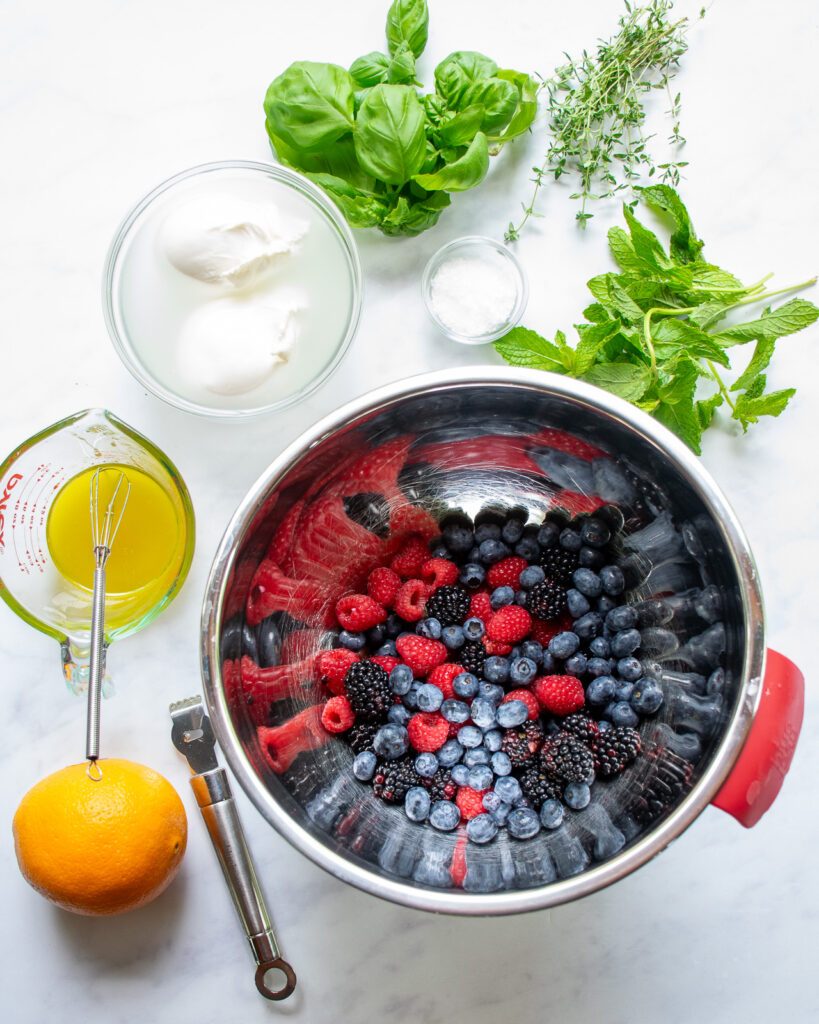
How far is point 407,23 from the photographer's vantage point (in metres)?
1.32

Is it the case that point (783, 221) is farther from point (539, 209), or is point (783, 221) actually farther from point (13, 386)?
point (13, 386)

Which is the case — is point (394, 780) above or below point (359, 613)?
below

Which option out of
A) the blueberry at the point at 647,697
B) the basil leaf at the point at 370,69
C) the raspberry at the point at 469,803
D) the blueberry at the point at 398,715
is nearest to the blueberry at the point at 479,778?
the raspberry at the point at 469,803

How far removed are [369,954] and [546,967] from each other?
279 millimetres

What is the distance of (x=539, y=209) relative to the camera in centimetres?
138

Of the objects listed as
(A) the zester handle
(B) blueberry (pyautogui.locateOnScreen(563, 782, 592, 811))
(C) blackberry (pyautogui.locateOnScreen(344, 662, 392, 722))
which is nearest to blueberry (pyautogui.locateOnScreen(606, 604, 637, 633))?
(B) blueberry (pyautogui.locateOnScreen(563, 782, 592, 811))

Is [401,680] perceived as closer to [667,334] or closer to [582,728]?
[582,728]

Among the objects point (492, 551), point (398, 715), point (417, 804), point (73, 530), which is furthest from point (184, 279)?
point (417, 804)

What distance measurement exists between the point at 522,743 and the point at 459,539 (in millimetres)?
298

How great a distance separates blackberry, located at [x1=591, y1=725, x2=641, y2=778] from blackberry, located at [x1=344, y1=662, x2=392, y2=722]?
280 mm

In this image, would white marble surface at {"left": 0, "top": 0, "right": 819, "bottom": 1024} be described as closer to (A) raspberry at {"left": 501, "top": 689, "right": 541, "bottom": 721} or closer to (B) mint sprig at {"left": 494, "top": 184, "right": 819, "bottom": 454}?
(B) mint sprig at {"left": 494, "top": 184, "right": 819, "bottom": 454}

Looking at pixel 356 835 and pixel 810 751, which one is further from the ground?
pixel 810 751

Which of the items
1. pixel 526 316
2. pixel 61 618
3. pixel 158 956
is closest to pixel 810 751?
pixel 526 316

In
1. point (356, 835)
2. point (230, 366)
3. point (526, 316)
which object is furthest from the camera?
point (526, 316)
